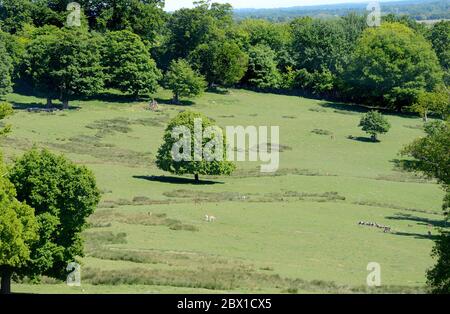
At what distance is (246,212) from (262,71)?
88.3 metres

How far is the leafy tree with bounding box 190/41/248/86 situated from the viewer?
442ft

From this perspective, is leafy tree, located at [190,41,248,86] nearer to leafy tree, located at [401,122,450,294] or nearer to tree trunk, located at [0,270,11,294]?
leafy tree, located at [401,122,450,294]

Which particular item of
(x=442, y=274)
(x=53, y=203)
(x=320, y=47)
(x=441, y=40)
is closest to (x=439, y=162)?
(x=442, y=274)

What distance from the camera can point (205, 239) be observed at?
152 ft

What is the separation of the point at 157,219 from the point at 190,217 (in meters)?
2.65

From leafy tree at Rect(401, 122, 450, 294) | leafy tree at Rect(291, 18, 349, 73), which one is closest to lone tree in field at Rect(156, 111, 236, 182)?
leafy tree at Rect(401, 122, 450, 294)

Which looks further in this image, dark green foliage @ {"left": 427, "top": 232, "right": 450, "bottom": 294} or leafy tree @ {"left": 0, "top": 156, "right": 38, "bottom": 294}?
dark green foliage @ {"left": 427, "top": 232, "right": 450, "bottom": 294}

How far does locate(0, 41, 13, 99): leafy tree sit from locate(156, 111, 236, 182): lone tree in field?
46731 millimetres

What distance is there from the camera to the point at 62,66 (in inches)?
4353

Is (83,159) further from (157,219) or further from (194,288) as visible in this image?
(194,288)

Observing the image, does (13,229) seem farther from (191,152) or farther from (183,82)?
(183,82)

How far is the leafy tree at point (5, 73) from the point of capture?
107 m

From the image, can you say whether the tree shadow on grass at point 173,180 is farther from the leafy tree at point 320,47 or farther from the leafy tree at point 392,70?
the leafy tree at point 320,47
